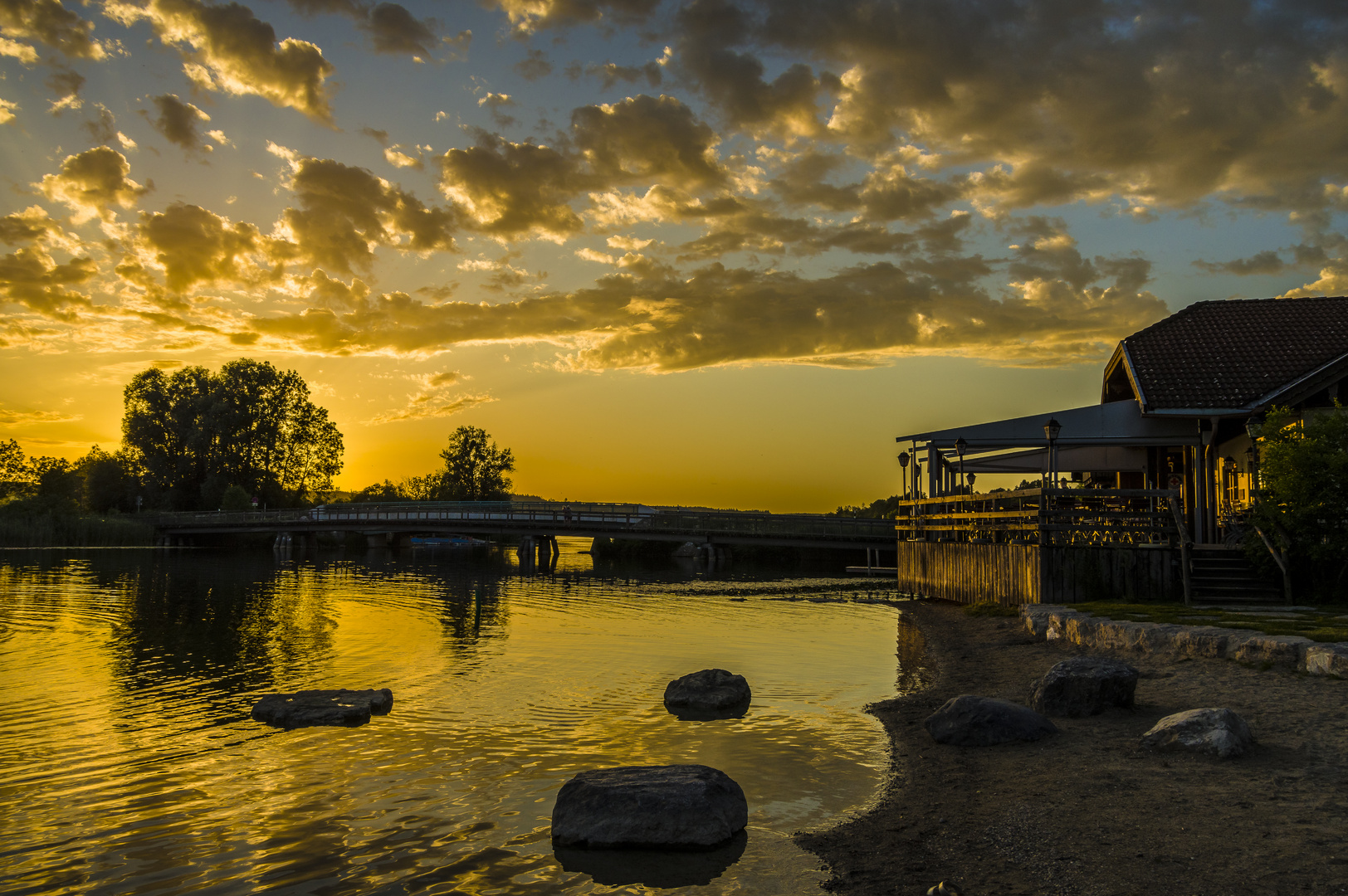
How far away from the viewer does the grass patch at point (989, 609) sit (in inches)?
740

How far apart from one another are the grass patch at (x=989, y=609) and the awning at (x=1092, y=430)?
4.54 m

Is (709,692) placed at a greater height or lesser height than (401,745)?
greater

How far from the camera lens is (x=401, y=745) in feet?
Answer: 31.5

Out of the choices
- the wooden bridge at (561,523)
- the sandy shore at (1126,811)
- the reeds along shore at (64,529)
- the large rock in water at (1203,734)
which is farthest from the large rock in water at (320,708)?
the reeds along shore at (64,529)

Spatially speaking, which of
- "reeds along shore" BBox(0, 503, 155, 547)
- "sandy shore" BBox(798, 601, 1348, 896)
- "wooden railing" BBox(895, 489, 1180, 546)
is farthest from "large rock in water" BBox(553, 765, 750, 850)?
"reeds along shore" BBox(0, 503, 155, 547)

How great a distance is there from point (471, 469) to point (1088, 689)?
9872 centimetres

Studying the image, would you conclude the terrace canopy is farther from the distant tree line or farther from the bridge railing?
the distant tree line

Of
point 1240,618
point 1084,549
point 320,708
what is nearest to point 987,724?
point 1240,618

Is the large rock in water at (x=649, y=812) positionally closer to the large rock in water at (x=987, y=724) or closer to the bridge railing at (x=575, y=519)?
the large rock in water at (x=987, y=724)

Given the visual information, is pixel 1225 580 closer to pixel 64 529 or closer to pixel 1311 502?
pixel 1311 502

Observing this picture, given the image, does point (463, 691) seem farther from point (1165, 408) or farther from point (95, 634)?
point (1165, 408)

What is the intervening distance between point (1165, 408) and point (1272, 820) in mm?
18085

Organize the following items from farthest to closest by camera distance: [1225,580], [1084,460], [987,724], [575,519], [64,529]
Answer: [64,529]
[575,519]
[1084,460]
[1225,580]
[987,724]

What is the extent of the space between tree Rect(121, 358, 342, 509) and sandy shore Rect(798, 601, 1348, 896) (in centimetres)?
8688
